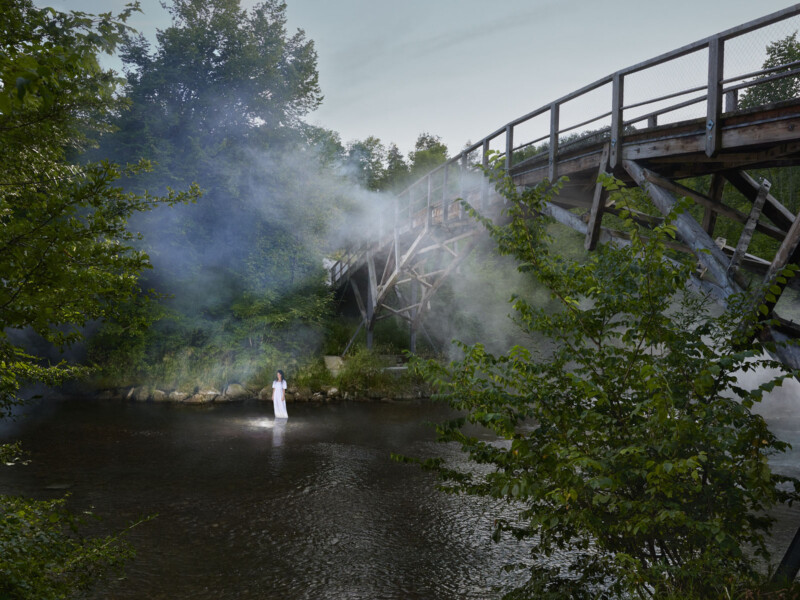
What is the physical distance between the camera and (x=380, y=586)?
4.90 metres

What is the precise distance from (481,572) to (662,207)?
4580 millimetres

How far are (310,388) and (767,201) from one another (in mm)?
14173

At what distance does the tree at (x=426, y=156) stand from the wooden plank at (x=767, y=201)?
35.1m

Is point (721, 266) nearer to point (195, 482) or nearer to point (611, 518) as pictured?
point (611, 518)

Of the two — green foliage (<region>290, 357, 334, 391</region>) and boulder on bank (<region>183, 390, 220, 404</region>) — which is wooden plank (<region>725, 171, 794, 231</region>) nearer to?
green foliage (<region>290, 357, 334, 391</region>)

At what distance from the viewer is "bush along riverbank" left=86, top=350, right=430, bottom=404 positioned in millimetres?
16984

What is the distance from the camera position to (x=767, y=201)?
6043 mm

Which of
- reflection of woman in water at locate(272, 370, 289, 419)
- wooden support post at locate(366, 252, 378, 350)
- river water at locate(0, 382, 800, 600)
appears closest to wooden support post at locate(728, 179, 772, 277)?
river water at locate(0, 382, 800, 600)

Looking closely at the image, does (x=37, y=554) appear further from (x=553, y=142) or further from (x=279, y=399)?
(x=279, y=399)

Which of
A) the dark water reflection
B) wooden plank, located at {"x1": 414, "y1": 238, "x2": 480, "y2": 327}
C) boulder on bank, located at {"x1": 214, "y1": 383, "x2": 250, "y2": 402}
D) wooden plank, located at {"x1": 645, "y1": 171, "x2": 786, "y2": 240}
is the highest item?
wooden plank, located at {"x1": 645, "y1": 171, "x2": 786, "y2": 240}

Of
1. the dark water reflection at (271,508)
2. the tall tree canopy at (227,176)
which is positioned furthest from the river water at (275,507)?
the tall tree canopy at (227,176)

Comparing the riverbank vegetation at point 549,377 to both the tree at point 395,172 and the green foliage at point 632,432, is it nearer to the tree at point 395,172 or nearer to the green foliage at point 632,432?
the green foliage at point 632,432

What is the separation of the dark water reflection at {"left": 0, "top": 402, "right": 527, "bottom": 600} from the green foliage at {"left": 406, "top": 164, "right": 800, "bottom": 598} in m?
2.10

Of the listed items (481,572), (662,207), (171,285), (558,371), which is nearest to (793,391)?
(662,207)
